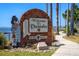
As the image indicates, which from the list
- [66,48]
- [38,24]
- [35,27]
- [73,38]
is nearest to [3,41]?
[35,27]

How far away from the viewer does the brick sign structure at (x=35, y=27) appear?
44.6 feet

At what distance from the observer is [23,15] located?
44.8 feet

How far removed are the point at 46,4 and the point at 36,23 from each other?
74cm

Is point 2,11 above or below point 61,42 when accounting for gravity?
above

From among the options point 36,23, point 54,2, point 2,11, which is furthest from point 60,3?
point 2,11

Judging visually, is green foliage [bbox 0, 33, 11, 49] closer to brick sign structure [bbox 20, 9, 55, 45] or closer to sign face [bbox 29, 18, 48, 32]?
brick sign structure [bbox 20, 9, 55, 45]

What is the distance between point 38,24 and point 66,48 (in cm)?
123

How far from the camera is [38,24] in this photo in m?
13.6

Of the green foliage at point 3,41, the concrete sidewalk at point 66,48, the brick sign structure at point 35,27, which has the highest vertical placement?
the brick sign structure at point 35,27

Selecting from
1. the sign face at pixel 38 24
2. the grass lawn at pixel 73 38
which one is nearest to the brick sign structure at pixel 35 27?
the sign face at pixel 38 24

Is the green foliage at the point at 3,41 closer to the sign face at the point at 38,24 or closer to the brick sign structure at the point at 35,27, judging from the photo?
the brick sign structure at the point at 35,27

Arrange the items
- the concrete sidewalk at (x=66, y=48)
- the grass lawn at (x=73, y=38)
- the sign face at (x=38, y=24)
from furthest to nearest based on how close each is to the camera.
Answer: the grass lawn at (x=73, y=38), the sign face at (x=38, y=24), the concrete sidewalk at (x=66, y=48)

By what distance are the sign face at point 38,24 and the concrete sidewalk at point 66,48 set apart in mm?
754

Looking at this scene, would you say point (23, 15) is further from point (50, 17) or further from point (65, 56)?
point (65, 56)
